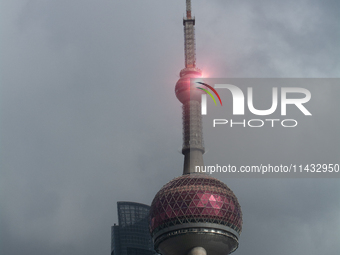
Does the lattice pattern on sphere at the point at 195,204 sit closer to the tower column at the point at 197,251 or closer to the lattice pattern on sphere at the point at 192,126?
the tower column at the point at 197,251

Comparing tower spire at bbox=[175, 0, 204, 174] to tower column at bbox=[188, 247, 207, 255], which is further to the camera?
tower spire at bbox=[175, 0, 204, 174]

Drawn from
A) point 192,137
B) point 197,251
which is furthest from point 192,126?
point 197,251

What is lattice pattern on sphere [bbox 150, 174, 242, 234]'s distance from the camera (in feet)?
447

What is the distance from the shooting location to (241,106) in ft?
317

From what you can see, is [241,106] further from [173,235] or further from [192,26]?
[192,26]

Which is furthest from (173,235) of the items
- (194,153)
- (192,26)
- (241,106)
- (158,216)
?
(192,26)

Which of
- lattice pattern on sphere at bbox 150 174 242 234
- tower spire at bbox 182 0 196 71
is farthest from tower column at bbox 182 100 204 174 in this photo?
tower spire at bbox 182 0 196 71

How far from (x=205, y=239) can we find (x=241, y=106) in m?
50.9

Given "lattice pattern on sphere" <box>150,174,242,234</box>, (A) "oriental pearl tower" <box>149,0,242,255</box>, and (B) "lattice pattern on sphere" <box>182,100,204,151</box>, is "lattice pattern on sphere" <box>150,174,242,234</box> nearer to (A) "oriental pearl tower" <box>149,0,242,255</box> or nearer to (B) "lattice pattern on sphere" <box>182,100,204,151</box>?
(A) "oriental pearl tower" <box>149,0,242,255</box>

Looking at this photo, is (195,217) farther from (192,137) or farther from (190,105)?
(190,105)

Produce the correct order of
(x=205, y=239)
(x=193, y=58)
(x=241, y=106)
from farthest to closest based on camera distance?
(x=193, y=58) < (x=205, y=239) < (x=241, y=106)

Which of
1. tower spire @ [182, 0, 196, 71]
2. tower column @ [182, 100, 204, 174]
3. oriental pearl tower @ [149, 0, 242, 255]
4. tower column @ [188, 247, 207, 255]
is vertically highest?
tower spire @ [182, 0, 196, 71]

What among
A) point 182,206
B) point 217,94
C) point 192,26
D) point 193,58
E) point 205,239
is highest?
point 192,26

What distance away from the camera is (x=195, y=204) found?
449 ft
